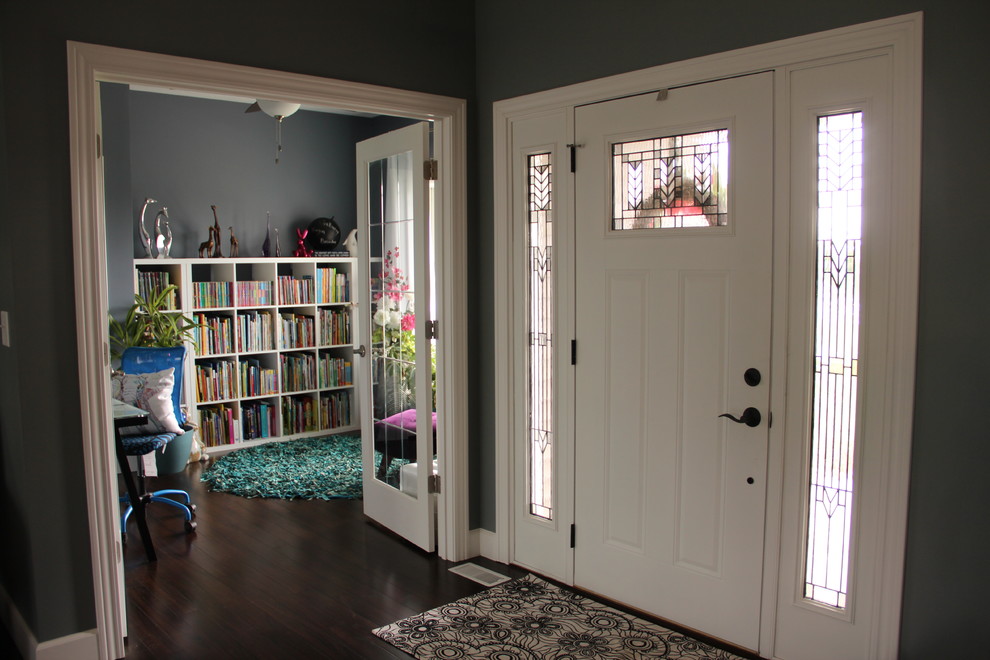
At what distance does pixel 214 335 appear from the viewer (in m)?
6.18

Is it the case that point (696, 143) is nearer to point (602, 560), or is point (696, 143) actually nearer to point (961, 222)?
point (961, 222)

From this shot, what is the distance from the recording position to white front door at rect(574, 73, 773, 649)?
9.18 ft

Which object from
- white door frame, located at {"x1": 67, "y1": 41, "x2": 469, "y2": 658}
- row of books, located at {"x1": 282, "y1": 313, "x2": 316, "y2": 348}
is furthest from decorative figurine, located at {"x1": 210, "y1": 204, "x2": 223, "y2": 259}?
white door frame, located at {"x1": 67, "y1": 41, "x2": 469, "y2": 658}

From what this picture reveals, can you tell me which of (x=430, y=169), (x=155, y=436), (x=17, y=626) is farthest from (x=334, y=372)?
(x=17, y=626)

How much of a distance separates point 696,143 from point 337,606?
2431mm

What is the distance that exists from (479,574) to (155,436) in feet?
6.67

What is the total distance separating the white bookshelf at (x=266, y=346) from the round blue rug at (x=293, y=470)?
0.27 meters

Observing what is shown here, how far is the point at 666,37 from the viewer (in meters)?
2.96

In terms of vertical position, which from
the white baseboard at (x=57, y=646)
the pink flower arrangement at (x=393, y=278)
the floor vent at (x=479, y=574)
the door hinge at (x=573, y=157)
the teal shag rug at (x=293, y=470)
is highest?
the door hinge at (x=573, y=157)

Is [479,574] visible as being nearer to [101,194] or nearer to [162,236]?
[101,194]

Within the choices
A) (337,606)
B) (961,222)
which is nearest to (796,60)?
(961,222)

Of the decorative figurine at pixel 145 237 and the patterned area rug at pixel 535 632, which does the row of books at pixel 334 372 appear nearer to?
the decorative figurine at pixel 145 237

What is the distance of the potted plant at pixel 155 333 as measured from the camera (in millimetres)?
5379

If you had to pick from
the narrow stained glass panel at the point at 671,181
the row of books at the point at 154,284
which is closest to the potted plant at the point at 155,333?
the row of books at the point at 154,284
